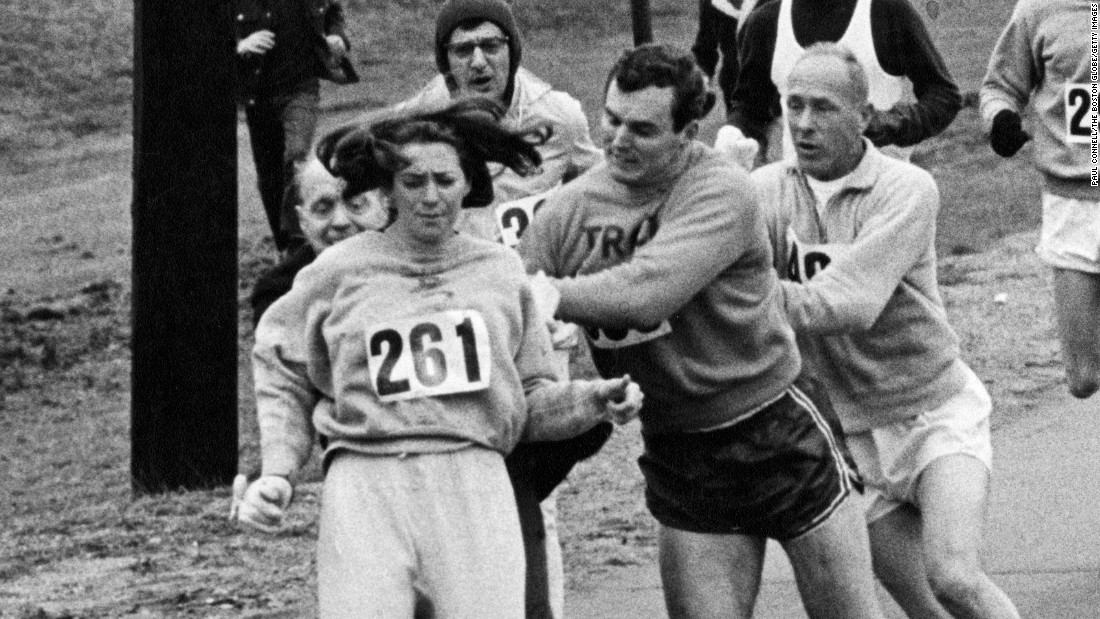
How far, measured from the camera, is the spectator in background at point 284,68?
1168 centimetres

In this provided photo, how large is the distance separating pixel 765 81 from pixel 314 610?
2.27 meters

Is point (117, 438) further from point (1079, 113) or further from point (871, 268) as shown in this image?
point (871, 268)

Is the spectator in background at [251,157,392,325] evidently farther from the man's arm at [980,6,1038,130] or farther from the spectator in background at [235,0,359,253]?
the spectator in background at [235,0,359,253]

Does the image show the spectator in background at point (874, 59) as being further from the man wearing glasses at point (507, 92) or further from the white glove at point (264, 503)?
the white glove at point (264, 503)

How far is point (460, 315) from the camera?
5.32 meters

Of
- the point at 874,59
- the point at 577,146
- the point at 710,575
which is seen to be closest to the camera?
the point at 710,575

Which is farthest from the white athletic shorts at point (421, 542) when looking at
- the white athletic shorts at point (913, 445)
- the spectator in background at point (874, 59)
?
the spectator in background at point (874, 59)

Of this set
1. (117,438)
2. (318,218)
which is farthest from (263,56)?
(318,218)

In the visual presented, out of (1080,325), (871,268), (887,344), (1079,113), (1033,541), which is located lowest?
(1033,541)

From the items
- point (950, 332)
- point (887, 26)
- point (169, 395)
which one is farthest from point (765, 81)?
point (169, 395)

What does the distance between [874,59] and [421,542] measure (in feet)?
11.3

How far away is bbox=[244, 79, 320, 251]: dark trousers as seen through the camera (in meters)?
11.8

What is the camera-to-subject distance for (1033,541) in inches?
334

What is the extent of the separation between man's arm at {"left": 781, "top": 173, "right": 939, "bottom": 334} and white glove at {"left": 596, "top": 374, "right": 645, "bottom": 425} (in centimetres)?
75
